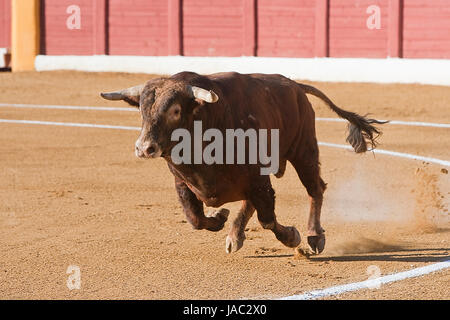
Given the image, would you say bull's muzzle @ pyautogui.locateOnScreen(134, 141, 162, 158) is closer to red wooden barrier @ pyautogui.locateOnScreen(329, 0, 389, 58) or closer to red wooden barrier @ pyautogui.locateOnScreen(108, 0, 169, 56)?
red wooden barrier @ pyautogui.locateOnScreen(329, 0, 389, 58)

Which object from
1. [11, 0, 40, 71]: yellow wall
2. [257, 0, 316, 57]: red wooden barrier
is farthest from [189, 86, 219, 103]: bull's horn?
[11, 0, 40, 71]: yellow wall

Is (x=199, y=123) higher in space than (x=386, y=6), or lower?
lower

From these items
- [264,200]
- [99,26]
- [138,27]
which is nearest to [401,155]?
[264,200]

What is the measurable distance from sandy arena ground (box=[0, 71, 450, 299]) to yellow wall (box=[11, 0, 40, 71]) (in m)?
11.5

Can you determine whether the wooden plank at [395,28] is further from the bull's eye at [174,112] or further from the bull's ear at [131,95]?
the bull's eye at [174,112]

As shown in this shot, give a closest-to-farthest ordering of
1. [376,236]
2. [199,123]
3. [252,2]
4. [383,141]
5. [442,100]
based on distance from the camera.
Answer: [199,123]
[376,236]
[383,141]
[442,100]
[252,2]

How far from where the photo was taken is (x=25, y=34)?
26.6 metres

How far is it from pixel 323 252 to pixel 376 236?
0.71 m

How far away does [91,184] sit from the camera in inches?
438

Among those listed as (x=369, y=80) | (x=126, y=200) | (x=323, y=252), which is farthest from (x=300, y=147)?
(x=369, y=80)

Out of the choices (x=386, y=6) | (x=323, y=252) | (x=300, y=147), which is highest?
(x=386, y=6)

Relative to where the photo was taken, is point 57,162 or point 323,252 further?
point 57,162

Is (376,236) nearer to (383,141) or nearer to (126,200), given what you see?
(126,200)

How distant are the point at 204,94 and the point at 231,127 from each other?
1.57 ft
